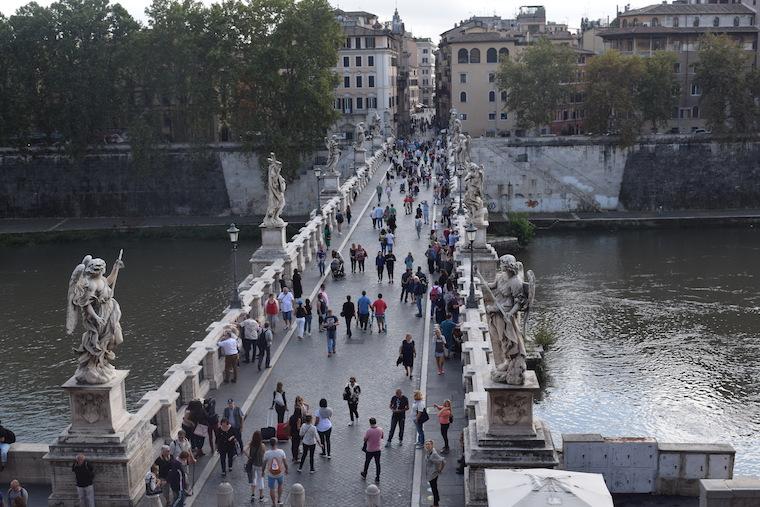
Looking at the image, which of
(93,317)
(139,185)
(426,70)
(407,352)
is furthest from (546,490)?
(426,70)

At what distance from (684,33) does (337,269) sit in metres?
51.2

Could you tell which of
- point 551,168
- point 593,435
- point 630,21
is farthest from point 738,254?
point 593,435

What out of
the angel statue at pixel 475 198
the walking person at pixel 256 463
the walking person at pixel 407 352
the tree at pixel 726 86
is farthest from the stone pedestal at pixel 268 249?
the tree at pixel 726 86

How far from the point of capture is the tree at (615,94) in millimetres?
61906

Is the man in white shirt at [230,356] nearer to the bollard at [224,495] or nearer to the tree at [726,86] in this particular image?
the bollard at [224,495]

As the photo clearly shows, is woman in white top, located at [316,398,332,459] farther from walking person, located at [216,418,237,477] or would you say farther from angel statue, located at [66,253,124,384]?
angel statue, located at [66,253,124,384]

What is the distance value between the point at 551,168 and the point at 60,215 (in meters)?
31.8

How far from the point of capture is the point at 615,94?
203 ft

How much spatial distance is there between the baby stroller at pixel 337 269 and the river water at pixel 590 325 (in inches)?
240

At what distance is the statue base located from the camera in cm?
1362

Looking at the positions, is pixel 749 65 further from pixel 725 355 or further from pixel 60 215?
pixel 60 215

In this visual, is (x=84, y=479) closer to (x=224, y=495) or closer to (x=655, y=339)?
(x=224, y=495)

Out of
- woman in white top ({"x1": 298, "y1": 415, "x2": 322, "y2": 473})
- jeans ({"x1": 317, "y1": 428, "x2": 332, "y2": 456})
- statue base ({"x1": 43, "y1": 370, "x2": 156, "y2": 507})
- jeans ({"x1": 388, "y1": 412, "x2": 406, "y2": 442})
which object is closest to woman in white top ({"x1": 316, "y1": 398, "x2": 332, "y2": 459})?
jeans ({"x1": 317, "y1": 428, "x2": 332, "y2": 456})

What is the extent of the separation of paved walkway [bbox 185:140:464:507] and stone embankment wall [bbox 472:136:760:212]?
37.0m
